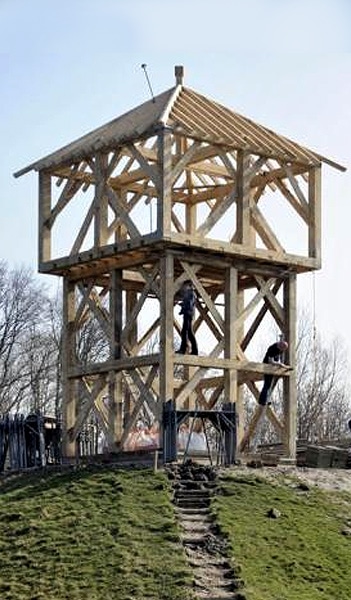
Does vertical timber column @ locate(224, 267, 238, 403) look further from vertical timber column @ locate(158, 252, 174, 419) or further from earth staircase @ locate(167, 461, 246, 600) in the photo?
earth staircase @ locate(167, 461, 246, 600)

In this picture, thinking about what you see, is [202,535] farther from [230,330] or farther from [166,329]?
[230,330]

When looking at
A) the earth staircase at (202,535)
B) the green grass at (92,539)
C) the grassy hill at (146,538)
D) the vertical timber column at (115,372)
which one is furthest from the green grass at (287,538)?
the vertical timber column at (115,372)

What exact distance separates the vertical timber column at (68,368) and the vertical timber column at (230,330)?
3.97 m

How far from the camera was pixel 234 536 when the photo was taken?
32.4 metres

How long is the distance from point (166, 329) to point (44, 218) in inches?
221

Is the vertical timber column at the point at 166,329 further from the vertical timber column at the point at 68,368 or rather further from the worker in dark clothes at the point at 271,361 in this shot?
the vertical timber column at the point at 68,368

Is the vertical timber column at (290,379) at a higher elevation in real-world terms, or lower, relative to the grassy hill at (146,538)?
higher

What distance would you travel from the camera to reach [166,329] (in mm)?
37906

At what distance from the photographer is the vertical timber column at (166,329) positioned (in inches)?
1481

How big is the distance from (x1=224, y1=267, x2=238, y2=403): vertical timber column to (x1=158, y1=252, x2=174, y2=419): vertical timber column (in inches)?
69.4

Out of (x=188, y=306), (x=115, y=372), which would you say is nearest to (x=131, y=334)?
(x=115, y=372)

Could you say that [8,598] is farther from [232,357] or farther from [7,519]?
[232,357]

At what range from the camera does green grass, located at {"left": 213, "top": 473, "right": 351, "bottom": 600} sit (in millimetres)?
30641

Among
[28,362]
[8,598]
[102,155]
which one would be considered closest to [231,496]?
[8,598]
